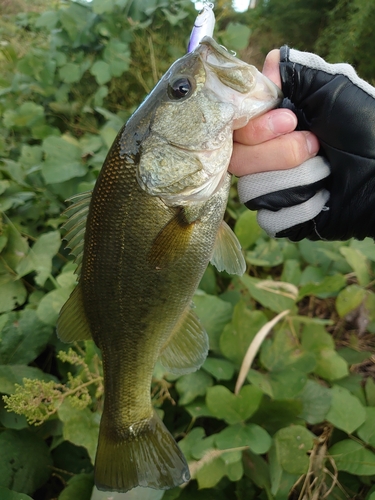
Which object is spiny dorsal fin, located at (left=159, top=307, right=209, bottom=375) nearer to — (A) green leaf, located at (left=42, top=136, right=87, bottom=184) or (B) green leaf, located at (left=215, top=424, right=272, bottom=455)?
(B) green leaf, located at (left=215, top=424, right=272, bottom=455)

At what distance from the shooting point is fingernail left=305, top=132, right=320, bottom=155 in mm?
1002

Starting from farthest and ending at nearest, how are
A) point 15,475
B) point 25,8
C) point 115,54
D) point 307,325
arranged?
point 25,8 → point 115,54 → point 307,325 → point 15,475

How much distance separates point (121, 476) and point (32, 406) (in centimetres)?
34

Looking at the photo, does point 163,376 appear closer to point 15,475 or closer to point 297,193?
point 15,475

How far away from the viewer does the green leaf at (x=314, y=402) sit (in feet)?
4.67

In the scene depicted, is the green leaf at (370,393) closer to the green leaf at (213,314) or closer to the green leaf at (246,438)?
the green leaf at (246,438)

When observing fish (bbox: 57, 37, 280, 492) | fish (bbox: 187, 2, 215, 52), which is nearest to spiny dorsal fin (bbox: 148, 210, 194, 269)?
fish (bbox: 57, 37, 280, 492)

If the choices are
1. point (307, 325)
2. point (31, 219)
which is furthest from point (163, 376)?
point (31, 219)

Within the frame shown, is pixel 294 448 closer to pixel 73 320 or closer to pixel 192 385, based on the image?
pixel 192 385

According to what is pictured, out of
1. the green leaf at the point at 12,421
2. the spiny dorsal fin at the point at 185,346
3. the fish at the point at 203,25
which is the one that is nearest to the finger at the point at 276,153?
the fish at the point at 203,25

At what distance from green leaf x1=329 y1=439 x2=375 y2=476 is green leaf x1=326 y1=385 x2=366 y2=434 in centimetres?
8

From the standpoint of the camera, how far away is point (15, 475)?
4.34 ft

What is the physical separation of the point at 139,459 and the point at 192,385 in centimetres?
40

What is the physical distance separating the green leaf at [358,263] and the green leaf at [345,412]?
61 cm
